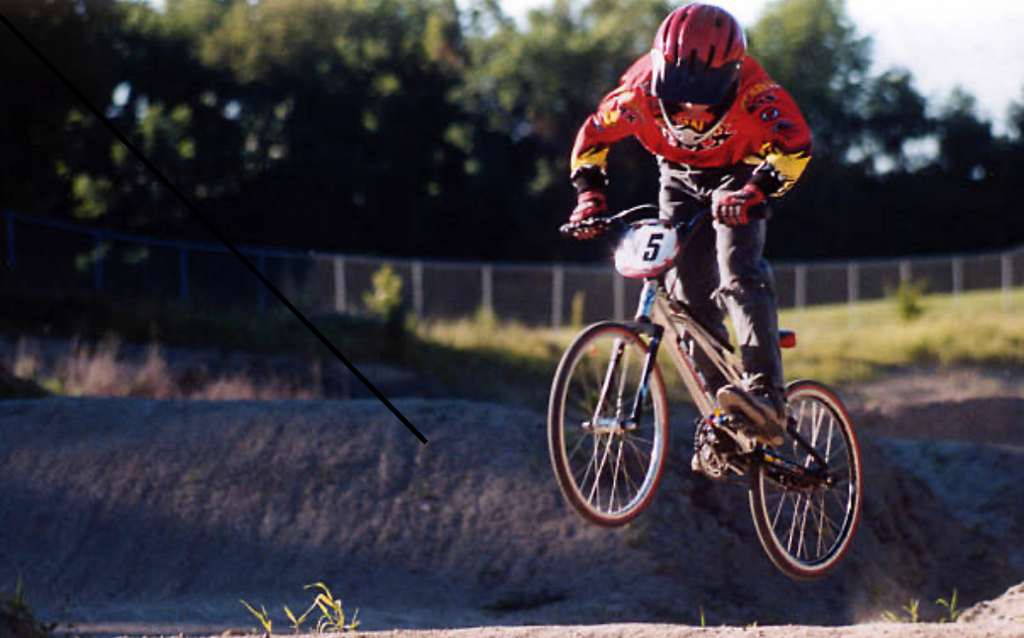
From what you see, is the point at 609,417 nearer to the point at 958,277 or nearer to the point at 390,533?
the point at 390,533

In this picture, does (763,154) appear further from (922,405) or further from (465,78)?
(465,78)

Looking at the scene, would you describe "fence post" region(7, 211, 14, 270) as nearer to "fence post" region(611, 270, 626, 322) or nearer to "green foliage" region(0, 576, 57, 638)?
"fence post" region(611, 270, 626, 322)

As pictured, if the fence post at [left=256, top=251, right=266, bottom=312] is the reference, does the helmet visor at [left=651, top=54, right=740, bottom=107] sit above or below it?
above

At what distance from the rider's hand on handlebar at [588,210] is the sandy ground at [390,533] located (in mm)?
4203

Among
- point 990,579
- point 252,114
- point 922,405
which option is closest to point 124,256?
point 252,114

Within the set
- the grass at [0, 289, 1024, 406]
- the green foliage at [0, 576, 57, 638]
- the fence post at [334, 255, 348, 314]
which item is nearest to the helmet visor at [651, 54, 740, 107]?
the green foliage at [0, 576, 57, 638]

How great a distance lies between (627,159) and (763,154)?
34.7m

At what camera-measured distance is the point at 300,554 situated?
10219 mm

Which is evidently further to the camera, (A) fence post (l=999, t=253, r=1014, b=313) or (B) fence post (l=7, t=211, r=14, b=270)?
(A) fence post (l=999, t=253, r=1014, b=313)

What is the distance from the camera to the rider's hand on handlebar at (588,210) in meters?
5.39

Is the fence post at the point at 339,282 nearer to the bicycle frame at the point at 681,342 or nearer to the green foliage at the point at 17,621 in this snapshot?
the green foliage at the point at 17,621

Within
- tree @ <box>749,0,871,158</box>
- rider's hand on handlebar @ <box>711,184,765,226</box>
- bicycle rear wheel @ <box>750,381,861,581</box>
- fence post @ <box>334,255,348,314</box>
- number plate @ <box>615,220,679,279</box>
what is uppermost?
tree @ <box>749,0,871,158</box>

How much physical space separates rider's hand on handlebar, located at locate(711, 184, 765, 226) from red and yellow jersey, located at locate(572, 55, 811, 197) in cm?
10

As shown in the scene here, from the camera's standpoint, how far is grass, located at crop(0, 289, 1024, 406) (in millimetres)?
16094
